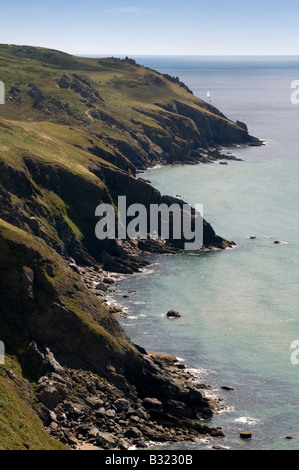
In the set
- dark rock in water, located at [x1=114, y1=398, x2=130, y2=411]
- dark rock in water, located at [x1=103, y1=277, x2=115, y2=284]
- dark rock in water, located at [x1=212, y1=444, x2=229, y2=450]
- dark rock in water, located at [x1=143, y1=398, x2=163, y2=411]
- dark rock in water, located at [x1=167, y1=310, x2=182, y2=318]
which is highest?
dark rock in water, located at [x1=103, y1=277, x2=115, y2=284]

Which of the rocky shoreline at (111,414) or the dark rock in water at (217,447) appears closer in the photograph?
the rocky shoreline at (111,414)

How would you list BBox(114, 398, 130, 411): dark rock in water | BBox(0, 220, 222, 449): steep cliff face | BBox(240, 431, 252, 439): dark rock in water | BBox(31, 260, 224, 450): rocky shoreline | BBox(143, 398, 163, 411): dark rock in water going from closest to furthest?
BBox(31, 260, 224, 450): rocky shoreline, BBox(0, 220, 222, 449): steep cliff face, BBox(240, 431, 252, 439): dark rock in water, BBox(114, 398, 130, 411): dark rock in water, BBox(143, 398, 163, 411): dark rock in water

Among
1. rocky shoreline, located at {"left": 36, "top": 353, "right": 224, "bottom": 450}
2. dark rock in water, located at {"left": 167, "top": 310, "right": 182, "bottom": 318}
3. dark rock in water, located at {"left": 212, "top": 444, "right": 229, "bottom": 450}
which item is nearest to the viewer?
rocky shoreline, located at {"left": 36, "top": 353, "right": 224, "bottom": 450}

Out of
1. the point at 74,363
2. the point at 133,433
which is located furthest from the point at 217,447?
the point at 74,363

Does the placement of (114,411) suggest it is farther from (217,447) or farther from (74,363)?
(217,447)

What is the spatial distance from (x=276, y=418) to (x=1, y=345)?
33.3 metres

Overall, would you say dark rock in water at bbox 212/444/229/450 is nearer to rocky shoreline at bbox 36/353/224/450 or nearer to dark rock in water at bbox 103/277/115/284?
rocky shoreline at bbox 36/353/224/450

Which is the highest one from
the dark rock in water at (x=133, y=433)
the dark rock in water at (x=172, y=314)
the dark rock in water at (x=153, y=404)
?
the dark rock in water at (x=172, y=314)

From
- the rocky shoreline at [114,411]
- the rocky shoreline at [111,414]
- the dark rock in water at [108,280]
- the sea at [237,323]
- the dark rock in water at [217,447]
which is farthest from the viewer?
the dark rock in water at [108,280]

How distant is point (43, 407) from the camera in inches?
3152

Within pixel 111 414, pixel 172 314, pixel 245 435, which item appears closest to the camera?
pixel 111 414

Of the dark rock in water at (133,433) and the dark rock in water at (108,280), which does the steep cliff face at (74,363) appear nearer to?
the dark rock in water at (133,433)

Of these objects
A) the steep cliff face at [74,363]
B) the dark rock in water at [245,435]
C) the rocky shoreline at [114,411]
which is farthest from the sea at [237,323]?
the steep cliff face at [74,363]

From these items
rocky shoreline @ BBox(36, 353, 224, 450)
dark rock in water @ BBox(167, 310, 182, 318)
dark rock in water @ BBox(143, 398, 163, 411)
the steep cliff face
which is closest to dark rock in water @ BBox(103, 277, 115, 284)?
dark rock in water @ BBox(167, 310, 182, 318)
